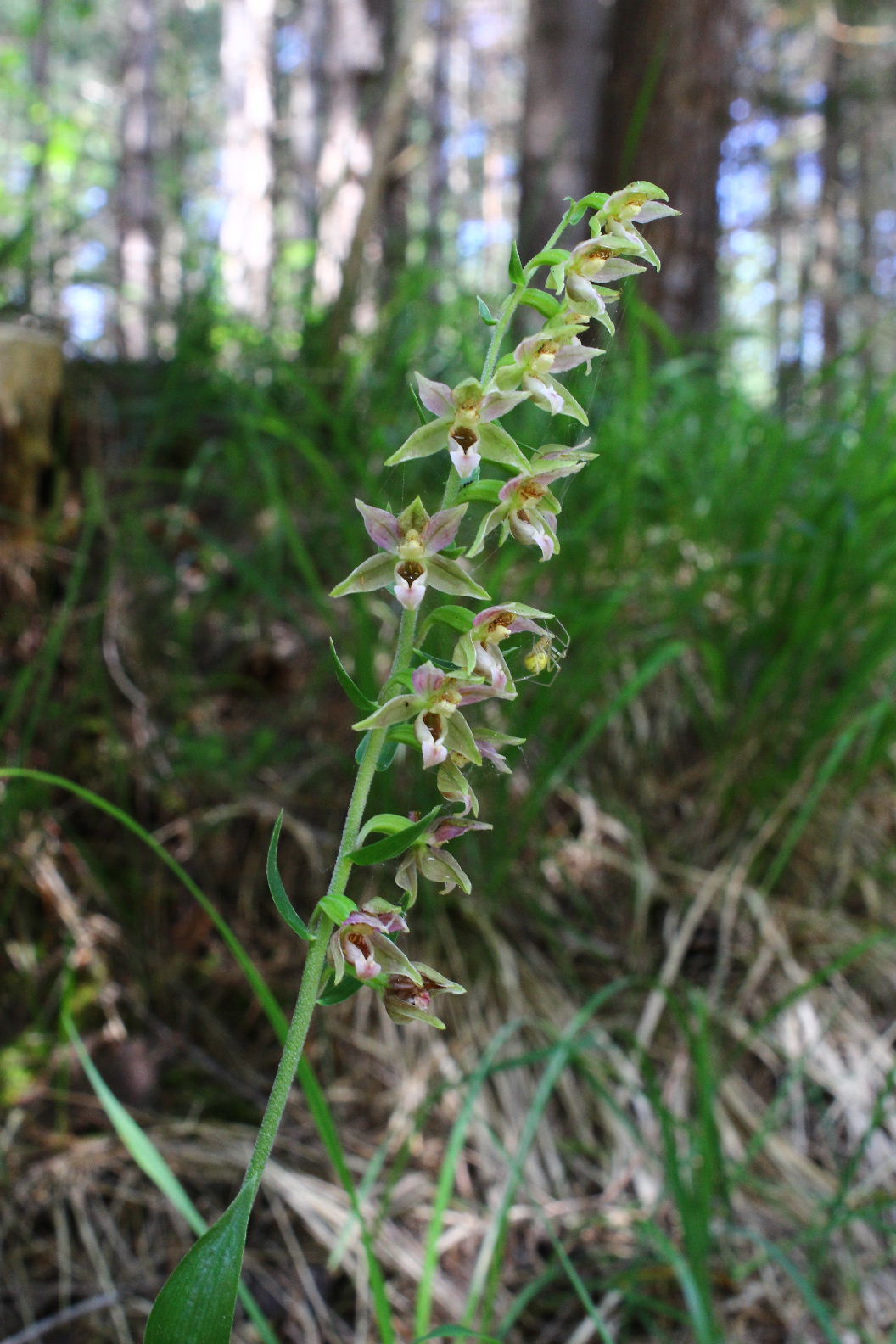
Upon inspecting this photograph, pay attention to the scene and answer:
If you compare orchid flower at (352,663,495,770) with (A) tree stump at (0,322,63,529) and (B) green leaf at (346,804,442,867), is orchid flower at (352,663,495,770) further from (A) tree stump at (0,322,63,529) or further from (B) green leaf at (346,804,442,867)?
(A) tree stump at (0,322,63,529)

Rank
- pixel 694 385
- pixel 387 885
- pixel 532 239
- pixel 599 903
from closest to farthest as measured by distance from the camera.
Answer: pixel 387 885 < pixel 599 903 < pixel 694 385 < pixel 532 239

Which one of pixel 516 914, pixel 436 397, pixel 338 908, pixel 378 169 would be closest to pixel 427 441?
pixel 436 397

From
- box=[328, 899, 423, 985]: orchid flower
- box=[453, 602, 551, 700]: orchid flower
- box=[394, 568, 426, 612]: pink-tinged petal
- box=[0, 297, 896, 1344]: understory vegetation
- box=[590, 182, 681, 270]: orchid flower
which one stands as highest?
box=[590, 182, 681, 270]: orchid flower

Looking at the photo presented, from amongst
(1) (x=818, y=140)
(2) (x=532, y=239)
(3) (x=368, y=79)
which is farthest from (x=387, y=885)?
(1) (x=818, y=140)

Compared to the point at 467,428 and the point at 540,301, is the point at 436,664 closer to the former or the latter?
the point at 467,428

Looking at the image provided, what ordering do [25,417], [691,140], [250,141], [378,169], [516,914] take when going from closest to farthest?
Result: [516,914] → [25,417] → [378,169] → [691,140] → [250,141]

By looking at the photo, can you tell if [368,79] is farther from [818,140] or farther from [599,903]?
[818,140]

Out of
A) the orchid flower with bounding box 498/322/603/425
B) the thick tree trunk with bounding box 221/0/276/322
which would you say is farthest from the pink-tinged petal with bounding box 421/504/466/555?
the thick tree trunk with bounding box 221/0/276/322
